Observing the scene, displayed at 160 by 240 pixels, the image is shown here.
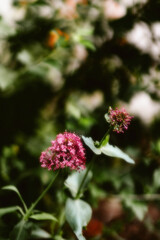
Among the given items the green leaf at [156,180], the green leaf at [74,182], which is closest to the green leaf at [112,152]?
the green leaf at [74,182]

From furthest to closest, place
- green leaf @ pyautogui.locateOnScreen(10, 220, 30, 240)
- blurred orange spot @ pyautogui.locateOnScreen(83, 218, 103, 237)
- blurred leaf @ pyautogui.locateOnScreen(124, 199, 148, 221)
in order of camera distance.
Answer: blurred orange spot @ pyautogui.locateOnScreen(83, 218, 103, 237)
blurred leaf @ pyautogui.locateOnScreen(124, 199, 148, 221)
green leaf @ pyautogui.locateOnScreen(10, 220, 30, 240)

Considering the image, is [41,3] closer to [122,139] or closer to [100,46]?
[100,46]

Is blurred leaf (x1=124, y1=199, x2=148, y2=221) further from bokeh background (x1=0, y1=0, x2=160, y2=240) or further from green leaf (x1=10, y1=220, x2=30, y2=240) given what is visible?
green leaf (x1=10, y1=220, x2=30, y2=240)

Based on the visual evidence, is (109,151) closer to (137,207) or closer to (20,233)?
(20,233)

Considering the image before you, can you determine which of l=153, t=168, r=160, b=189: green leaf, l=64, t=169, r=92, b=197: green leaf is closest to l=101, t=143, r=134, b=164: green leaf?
l=64, t=169, r=92, b=197: green leaf

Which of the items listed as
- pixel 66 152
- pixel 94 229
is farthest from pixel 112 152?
pixel 94 229

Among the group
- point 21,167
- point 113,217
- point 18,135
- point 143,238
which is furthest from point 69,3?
point 143,238
